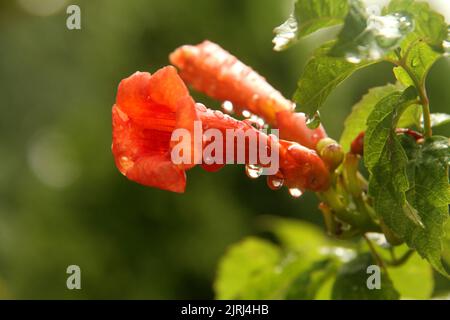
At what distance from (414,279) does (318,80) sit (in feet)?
4.03

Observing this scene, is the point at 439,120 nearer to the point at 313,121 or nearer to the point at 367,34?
the point at 313,121

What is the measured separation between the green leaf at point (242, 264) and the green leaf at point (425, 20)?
51.7 inches

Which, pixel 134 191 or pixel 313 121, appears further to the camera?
pixel 134 191

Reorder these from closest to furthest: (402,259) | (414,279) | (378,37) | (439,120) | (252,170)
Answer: (378,37)
(252,170)
(439,120)
(402,259)
(414,279)

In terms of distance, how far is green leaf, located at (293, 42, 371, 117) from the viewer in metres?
1.51

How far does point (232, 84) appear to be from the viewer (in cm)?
211

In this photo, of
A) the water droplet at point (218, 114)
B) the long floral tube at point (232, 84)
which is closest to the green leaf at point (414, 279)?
the long floral tube at point (232, 84)

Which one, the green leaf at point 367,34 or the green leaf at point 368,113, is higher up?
the green leaf at point 368,113

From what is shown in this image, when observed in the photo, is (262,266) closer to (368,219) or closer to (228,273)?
(228,273)

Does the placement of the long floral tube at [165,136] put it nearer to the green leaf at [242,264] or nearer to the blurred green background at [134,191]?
the green leaf at [242,264]

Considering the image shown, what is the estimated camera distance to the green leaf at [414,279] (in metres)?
2.47

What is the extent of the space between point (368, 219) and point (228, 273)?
1.10 meters

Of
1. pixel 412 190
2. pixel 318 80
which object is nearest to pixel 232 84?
pixel 318 80

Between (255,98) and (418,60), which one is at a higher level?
(255,98)
